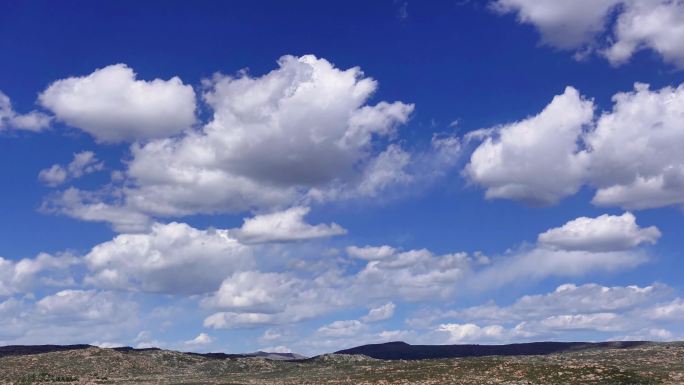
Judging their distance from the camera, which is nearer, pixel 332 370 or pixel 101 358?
pixel 332 370

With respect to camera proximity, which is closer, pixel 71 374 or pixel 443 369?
pixel 443 369

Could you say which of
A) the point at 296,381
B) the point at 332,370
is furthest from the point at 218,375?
the point at 296,381

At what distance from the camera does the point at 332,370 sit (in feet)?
399

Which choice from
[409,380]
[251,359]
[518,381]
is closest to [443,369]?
[409,380]

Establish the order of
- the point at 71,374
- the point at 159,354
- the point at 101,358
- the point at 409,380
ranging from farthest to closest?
the point at 159,354 → the point at 101,358 → the point at 71,374 → the point at 409,380

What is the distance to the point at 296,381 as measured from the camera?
99812 millimetres

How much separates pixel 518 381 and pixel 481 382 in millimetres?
4509

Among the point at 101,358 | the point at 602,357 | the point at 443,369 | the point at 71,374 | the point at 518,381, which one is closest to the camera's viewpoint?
the point at 518,381

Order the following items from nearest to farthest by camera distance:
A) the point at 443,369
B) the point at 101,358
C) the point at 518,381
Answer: the point at 518,381
the point at 443,369
the point at 101,358

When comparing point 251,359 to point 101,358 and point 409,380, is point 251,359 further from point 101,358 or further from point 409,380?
point 409,380

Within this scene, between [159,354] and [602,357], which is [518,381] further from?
[159,354]

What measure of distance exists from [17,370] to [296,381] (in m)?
60.2

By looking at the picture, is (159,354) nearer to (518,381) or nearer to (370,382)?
(370,382)

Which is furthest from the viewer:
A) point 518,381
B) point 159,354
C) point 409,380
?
point 159,354
